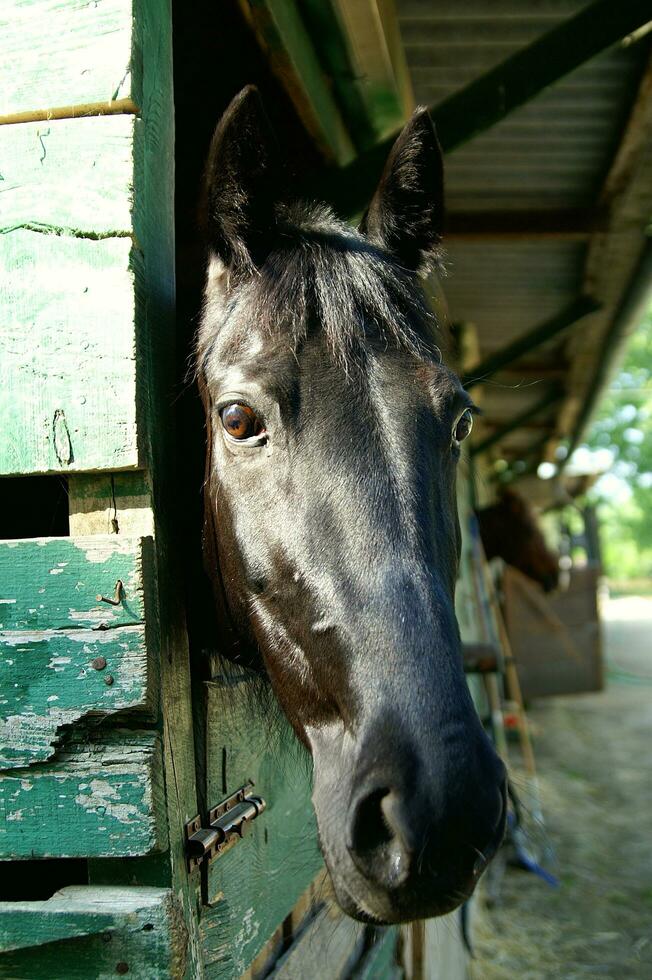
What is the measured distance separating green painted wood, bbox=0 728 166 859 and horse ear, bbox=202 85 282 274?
101 centimetres

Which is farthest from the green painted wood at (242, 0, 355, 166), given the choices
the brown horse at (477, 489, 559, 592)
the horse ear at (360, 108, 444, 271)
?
the brown horse at (477, 489, 559, 592)

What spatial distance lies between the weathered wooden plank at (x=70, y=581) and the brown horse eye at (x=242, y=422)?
0.29m

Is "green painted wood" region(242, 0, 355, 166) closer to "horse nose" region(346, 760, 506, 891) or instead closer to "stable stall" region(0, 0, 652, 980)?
"stable stall" region(0, 0, 652, 980)

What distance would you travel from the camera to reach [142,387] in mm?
1525

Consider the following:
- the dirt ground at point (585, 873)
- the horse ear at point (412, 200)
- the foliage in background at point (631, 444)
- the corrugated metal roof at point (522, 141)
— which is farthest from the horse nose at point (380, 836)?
the foliage in background at point (631, 444)

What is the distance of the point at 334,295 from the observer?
1646 mm

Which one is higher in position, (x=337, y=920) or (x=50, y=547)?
(x=50, y=547)

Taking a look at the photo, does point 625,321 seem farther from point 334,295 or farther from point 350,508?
point 350,508

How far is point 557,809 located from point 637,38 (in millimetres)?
6572

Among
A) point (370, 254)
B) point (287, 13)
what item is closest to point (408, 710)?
point (370, 254)

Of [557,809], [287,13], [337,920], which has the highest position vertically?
[287,13]

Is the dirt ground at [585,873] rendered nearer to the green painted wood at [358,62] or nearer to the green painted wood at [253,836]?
the green painted wood at [253,836]

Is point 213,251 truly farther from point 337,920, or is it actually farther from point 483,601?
point 483,601

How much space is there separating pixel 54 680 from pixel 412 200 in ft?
4.47
